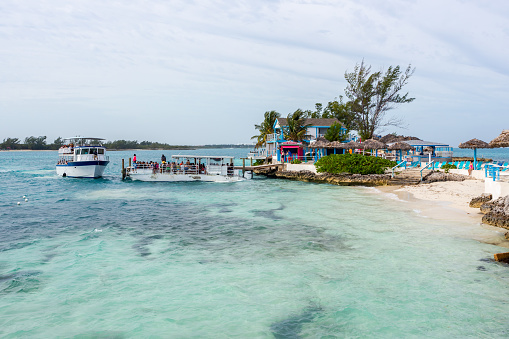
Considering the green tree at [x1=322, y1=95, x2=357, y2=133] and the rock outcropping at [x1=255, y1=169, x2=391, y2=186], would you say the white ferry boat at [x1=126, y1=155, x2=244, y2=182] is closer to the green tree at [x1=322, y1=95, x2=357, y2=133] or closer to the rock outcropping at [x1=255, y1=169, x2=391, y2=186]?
the rock outcropping at [x1=255, y1=169, x2=391, y2=186]

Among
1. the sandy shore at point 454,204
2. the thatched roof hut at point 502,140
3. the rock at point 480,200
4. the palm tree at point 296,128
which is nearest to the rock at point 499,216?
the sandy shore at point 454,204

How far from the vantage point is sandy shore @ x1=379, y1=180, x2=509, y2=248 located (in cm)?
1461

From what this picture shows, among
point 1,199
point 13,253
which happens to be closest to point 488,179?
point 13,253

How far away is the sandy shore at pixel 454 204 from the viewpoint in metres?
14.6

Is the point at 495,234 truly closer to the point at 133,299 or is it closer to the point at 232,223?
the point at 232,223

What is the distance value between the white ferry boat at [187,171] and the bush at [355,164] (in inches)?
387

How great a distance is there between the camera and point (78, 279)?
427 inches

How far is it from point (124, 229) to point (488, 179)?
19.3m

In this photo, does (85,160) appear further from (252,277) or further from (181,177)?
(252,277)

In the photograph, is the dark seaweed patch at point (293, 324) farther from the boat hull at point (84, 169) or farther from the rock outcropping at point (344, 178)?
the boat hull at point (84, 169)

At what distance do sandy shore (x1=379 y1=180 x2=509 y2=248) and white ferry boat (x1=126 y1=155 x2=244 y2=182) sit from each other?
16137mm

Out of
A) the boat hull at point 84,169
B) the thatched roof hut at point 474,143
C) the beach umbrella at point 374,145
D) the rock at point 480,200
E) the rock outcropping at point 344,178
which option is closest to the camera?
the rock at point 480,200

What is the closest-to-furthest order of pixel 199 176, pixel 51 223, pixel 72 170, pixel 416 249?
pixel 416 249
pixel 51 223
pixel 199 176
pixel 72 170

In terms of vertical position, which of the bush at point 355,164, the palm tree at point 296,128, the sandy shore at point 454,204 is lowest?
the sandy shore at point 454,204
